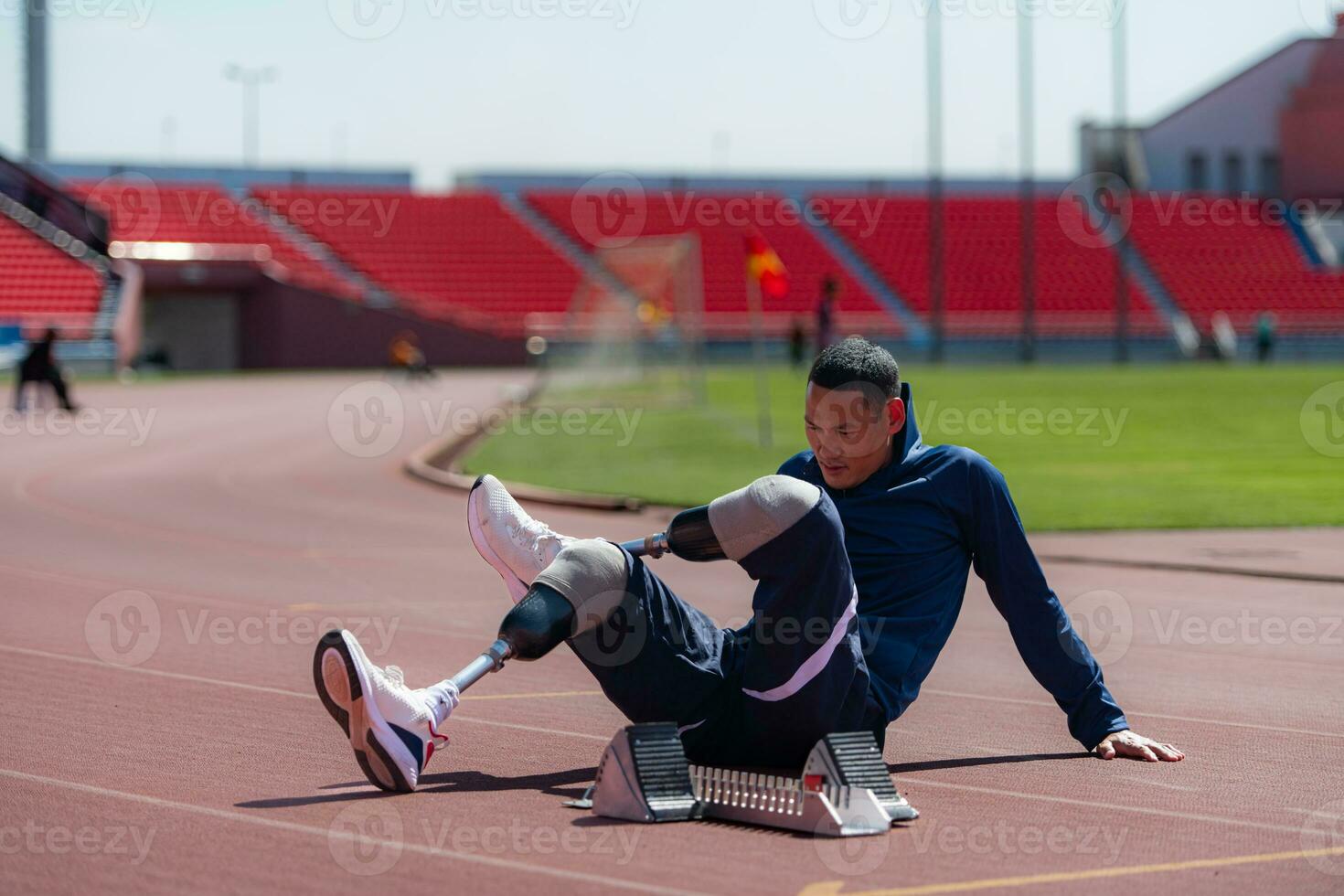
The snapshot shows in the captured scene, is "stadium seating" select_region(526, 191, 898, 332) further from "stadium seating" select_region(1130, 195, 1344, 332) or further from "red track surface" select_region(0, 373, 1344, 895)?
"red track surface" select_region(0, 373, 1344, 895)

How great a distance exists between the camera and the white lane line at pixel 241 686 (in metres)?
6.88

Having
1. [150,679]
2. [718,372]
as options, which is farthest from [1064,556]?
[718,372]

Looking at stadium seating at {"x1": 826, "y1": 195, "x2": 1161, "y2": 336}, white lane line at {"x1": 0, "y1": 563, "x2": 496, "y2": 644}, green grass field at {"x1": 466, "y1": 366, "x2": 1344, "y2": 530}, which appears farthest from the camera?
stadium seating at {"x1": 826, "y1": 195, "x2": 1161, "y2": 336}

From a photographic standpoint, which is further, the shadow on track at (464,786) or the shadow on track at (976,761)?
the shadow on track at (976,761)

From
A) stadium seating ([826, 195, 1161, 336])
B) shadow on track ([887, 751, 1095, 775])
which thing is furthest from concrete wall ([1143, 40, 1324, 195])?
shadow on track ([887, 751, 1095, 775])

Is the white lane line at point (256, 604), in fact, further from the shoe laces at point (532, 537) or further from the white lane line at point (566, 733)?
the shoe laces at point (532, 537)

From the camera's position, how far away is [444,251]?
66125mm

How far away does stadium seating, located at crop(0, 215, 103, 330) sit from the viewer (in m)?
51.3

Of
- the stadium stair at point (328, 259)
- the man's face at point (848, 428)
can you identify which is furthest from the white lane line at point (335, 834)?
the stadium stair at point (328, 259)

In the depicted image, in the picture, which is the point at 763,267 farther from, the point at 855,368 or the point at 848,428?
the point at 855,368

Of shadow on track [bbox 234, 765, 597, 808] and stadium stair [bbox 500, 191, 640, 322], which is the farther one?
stadium stair [bbox 500, 191, 640, 322]

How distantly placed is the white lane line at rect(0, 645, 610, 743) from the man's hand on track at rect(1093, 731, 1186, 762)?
71.7 inches

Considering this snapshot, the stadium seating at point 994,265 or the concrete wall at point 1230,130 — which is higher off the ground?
the concrete wall at point 1230,130

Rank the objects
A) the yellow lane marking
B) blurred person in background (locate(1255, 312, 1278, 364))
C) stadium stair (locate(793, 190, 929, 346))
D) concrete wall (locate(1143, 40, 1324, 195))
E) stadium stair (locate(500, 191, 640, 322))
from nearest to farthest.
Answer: the yellow lane marking, blurred person in background (locate(1255, 312, 1278, 364)), stadium stair (locate(793, 190, 929, 346)), stadium stair (locate(500, 191, 640, 322)), concrete wall (locate(1143, 40, 1324, 195))
